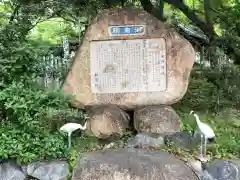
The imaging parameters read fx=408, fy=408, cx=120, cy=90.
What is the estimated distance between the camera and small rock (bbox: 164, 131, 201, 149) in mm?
5195

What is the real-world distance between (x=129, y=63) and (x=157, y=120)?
3.01 ft

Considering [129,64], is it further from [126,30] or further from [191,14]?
[191,14]

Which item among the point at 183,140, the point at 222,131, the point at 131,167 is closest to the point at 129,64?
the point at 183,140

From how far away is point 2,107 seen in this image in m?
5.04

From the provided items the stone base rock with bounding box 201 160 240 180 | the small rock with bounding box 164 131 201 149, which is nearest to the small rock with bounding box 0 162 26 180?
the small rock with bounding box 164 131 201 149

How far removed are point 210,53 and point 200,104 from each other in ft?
5.39

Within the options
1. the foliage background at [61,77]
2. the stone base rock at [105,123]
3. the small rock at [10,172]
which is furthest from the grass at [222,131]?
the small rock at [10,172]

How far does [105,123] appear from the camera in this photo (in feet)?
17.5

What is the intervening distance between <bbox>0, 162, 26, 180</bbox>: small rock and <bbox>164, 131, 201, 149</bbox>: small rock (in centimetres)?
185

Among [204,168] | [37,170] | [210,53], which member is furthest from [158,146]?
[210,53]

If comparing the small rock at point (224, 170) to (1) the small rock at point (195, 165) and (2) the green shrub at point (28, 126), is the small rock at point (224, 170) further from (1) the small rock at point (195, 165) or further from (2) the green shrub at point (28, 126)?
(2) the green shrub at point (28, 126)

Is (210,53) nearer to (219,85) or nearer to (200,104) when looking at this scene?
(219,85)

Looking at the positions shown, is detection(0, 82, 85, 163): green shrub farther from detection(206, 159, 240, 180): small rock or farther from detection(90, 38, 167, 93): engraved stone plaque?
detection(206, 159, 240, 180): small rock

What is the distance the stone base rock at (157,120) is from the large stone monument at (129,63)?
19 centimetres
